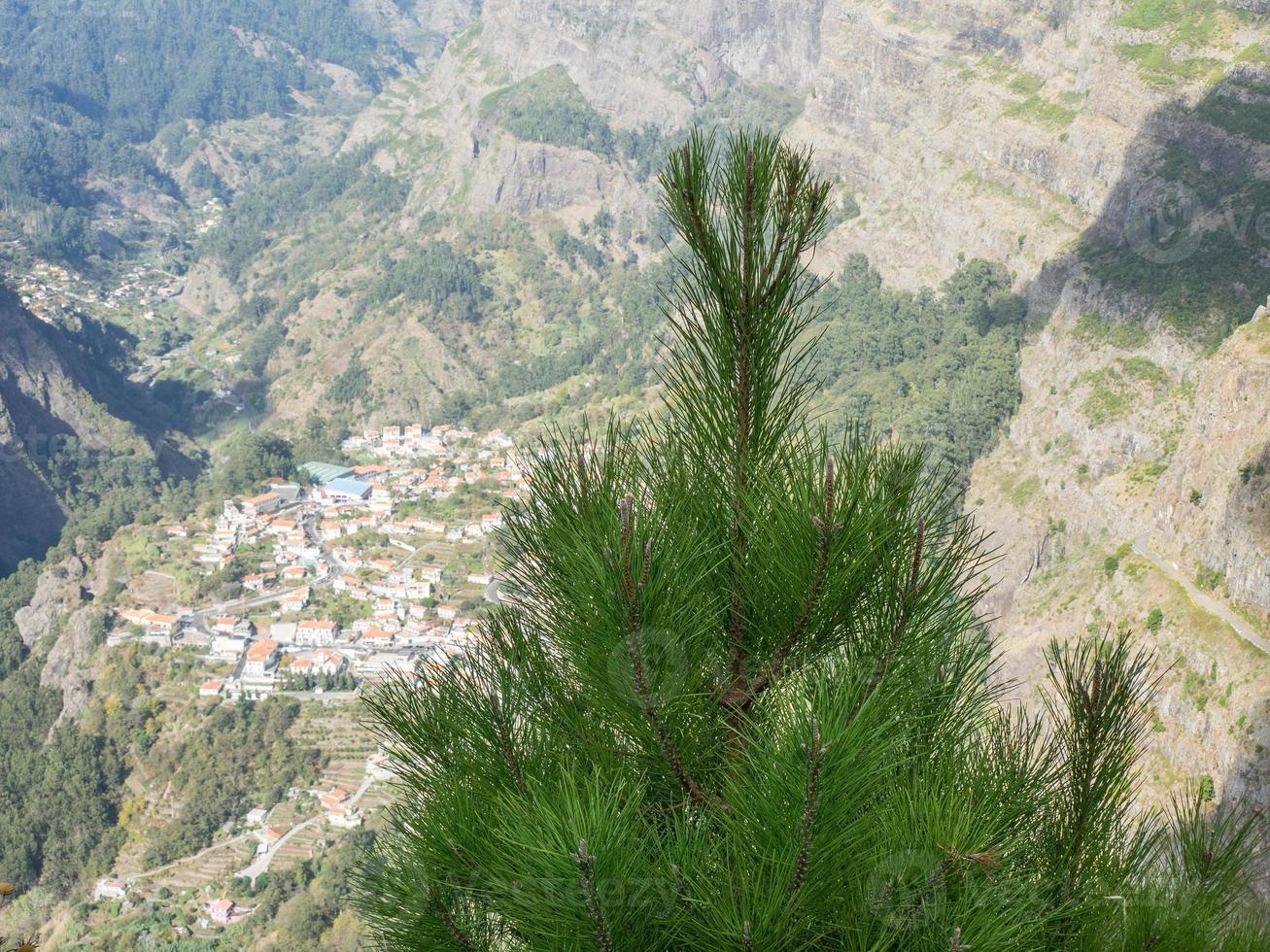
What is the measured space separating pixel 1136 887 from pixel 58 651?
36.9 meters

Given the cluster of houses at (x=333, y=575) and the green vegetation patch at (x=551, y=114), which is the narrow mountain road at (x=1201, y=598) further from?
the green vegetation patch at (x=551, y=114)

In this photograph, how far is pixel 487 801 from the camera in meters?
2.68

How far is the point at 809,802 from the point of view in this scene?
6.75 feet

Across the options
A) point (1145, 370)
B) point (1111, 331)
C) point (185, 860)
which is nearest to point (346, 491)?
point (185, 860)

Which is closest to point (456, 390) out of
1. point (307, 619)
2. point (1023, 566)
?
point (307, 619)

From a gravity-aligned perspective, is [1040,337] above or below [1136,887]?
above

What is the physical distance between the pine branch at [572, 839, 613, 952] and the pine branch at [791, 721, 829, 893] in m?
0.39

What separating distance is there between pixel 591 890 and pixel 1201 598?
57.2 ft

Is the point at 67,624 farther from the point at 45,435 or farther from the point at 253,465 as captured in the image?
the point at 45,435

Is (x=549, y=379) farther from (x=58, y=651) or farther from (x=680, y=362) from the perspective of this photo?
(x=680, y=362)

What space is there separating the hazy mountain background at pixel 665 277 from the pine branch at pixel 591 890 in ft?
15.4

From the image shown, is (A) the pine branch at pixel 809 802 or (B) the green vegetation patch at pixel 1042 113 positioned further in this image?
(B) the green vegetation patch at pixel 1042 113

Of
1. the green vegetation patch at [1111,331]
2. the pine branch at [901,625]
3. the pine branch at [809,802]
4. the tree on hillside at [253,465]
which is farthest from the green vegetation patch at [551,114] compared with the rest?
the pine branch at [809,802]

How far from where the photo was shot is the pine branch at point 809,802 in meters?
1.97
